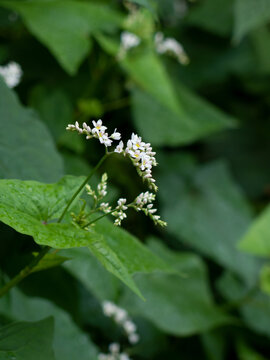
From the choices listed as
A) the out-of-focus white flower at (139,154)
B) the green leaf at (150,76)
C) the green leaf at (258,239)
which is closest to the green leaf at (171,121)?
the green leaf at (150,76)

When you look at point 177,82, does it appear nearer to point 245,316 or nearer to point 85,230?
point 245,316

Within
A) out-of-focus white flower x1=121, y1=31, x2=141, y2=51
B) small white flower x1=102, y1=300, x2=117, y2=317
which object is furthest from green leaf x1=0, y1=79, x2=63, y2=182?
out-of-focus white flower x1=121, y1=31, x2=141, y2=51

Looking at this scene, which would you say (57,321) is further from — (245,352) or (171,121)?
(171,121)

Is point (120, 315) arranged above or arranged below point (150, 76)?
below

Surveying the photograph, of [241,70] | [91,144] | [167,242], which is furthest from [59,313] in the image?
[241,70]

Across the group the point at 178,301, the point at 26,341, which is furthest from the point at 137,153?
the point at 178,301

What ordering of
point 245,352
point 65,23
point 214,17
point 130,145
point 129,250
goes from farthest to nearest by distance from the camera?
point 214,17
point 245,352
point 65,23
point 129,250
point 130,145

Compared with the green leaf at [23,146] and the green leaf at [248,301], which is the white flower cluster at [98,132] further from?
the green leaf at [248,301]
